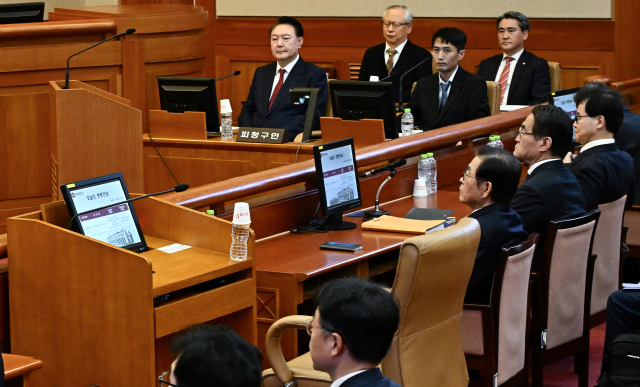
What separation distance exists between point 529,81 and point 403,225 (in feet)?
11.4

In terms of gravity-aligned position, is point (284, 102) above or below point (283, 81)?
below

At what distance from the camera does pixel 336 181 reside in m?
3.45

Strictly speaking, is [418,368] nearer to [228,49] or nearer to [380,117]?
[380,117]

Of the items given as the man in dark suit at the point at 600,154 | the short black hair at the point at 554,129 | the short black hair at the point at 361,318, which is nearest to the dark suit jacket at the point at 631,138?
the man in dark suit at the point at 600,154

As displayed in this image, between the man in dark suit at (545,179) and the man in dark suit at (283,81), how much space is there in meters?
2.19

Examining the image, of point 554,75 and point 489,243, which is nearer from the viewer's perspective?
point 489,243

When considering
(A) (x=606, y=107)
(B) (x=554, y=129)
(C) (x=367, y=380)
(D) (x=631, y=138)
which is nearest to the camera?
(C) (x=367, y=380)

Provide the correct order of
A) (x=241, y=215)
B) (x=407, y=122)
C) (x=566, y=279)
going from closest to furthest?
(x=241, y=215) < (x=566, y=279) < (x=407, y=122)

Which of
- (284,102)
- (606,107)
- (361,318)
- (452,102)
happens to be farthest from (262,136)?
(361,318)

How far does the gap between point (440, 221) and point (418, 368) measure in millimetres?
1094

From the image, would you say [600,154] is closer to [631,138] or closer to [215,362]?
[631,138]

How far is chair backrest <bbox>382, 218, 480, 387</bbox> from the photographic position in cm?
236

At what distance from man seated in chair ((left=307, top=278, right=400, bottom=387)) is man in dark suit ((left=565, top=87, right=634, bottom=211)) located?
2138mm

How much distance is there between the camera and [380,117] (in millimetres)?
4895
